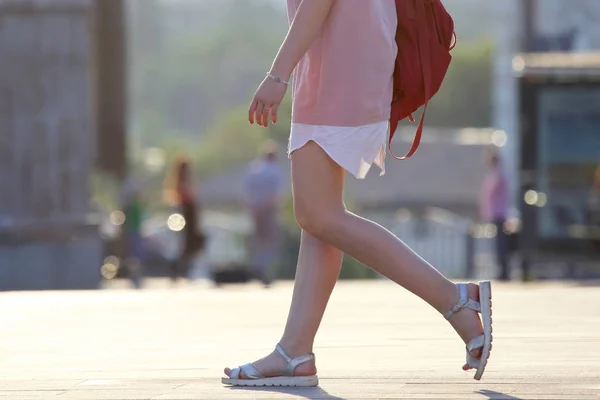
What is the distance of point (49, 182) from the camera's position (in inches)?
598

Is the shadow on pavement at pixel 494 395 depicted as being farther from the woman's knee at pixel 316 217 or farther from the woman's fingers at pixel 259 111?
the woman's fingers at pixel 259 111

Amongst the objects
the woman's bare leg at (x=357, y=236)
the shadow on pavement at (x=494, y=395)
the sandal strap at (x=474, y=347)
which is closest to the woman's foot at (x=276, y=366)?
the woman's bare leg at (x=357, y=236)

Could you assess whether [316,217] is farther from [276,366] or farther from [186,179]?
[186,179]

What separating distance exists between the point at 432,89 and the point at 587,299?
4.02 meters

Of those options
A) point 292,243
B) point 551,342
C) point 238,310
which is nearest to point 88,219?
point 292,243

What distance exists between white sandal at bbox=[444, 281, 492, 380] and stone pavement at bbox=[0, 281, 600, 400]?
64mm

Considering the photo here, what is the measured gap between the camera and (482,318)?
14.3 ft

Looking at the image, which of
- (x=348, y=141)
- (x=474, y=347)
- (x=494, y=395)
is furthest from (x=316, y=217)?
(x=494, y=395)

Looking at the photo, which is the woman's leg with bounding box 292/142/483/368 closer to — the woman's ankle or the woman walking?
the woman walking

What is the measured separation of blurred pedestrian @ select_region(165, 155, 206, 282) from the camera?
667 inches

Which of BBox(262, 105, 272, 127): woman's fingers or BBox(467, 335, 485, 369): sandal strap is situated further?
BBox(467, 335, 485, 369): sandal strap

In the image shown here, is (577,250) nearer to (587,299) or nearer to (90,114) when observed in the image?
(90,114)

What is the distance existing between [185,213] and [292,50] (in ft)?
41.9

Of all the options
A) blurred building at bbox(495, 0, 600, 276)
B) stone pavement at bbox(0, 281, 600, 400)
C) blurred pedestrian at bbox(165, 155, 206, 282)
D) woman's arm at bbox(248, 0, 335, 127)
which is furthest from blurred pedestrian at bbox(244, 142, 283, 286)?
woman's arm at bbox(248, 0, 335, 127)
